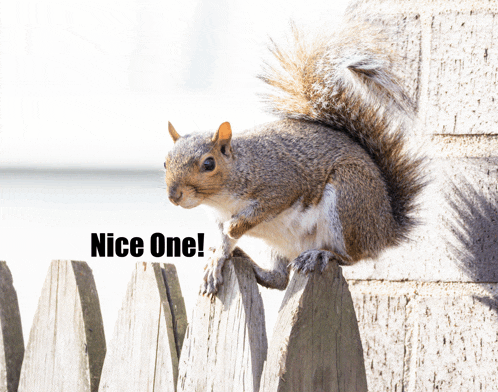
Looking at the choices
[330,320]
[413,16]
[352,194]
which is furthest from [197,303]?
[413,16]

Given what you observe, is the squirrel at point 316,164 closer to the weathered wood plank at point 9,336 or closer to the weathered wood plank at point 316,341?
the weathered wood plank at point 316,341

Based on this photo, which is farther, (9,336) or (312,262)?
(9,336)

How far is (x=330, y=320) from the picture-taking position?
0.67 metres

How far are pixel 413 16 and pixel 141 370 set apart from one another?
34.6 inches

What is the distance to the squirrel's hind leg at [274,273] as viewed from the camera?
0.92 meters

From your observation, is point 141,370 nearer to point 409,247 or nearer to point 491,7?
point 409,247

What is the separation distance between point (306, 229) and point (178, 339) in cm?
29

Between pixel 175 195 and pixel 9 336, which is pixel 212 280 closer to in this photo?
pixel 175 195

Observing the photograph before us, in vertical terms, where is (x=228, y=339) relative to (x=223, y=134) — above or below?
below

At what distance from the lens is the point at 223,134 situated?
86 centimetres

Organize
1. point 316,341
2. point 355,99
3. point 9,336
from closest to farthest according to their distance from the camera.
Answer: point 316,341
point 9,336
point 355,99

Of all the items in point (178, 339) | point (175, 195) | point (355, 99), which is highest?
point (355, 99)

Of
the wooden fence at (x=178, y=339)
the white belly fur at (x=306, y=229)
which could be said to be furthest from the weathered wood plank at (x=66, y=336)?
the white belly fur at (x=306, y=229)

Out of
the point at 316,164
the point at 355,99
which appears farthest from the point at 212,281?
the point at 355,99
